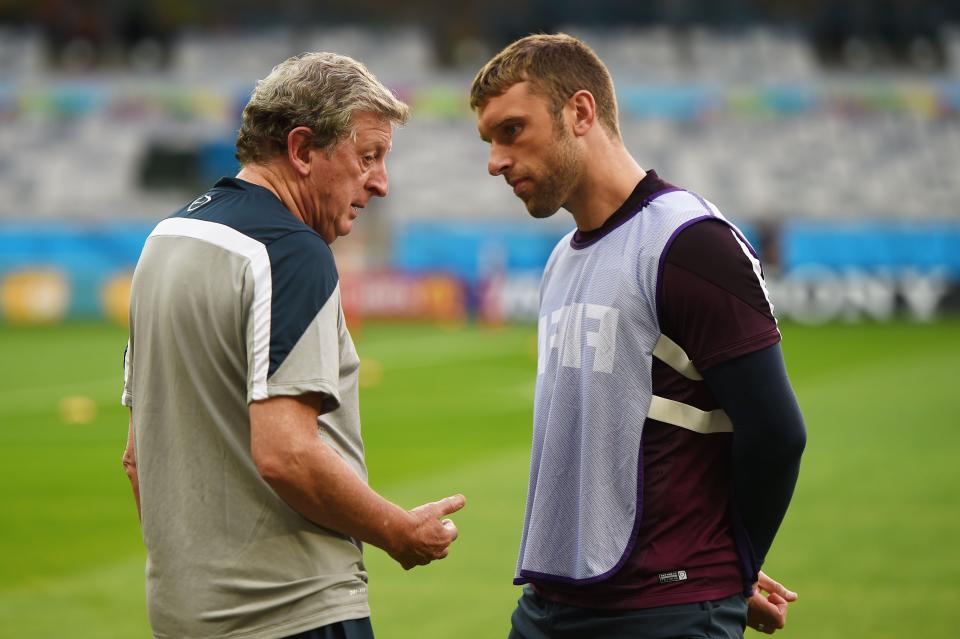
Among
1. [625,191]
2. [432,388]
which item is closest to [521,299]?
[432,388]

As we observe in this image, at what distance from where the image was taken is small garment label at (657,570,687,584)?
117 inches

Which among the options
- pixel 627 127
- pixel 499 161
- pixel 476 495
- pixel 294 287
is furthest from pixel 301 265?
pixel 627 127

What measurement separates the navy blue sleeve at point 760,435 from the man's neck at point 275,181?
1101mm

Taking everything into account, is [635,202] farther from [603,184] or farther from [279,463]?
[279,463]

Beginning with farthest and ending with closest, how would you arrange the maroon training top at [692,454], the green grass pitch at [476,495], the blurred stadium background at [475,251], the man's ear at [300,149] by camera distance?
the blurred stadium background at [475,251] → the green grass pitch at [476,495] → the man's ear at [300,149] → the maroon training top at [692,454]

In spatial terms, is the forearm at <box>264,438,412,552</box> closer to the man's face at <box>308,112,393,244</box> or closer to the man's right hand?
the man's right hand

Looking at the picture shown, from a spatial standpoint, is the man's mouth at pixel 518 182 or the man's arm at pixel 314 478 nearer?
the man's arm at pixel 314 478

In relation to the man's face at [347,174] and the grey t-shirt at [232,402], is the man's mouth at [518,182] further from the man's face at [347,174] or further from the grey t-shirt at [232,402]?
the grey t-shirt at [232,402]

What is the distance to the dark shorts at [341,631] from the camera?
290 cm

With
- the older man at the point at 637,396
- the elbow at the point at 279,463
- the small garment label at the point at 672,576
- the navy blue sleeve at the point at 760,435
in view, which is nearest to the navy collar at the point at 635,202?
the older man at the point at 637,396

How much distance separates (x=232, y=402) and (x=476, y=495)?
7347 mm

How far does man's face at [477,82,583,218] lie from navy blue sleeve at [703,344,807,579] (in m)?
0.66

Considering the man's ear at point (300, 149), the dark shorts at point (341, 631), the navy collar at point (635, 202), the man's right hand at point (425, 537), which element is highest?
the man's ear at point (300, 149)

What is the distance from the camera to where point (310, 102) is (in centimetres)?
298
